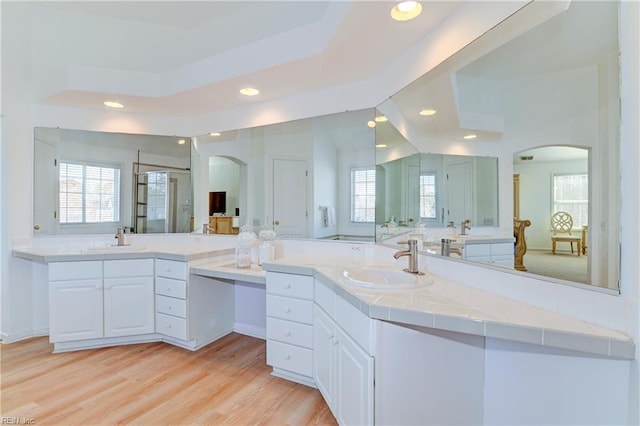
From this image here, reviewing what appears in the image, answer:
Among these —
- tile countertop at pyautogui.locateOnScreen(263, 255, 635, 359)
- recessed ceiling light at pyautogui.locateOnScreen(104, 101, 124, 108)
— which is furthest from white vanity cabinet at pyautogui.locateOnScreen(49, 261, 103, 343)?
tile countertop at pyautogui.locateOnScreen(263, 255, 635, 359)

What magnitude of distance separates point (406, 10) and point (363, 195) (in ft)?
4.29

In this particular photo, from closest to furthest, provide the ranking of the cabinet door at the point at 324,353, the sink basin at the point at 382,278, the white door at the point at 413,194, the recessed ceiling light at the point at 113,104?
the sink basin at the point at 382,278 < the cabinet door at the point at 324,353 < the white door at the point at 413,194 < the recessed ceiling light at the point at 113,104

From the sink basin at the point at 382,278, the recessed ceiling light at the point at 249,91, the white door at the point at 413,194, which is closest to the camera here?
the sink basin at the point at 382,278

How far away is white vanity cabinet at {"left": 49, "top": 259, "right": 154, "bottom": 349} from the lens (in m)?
2.60

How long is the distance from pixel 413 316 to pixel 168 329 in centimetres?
229

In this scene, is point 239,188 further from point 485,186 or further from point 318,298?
point 485,186

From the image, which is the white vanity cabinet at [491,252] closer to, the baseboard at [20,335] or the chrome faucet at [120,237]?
the chrome faucet at [120,237]

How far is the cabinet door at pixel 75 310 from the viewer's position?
2.60 metres

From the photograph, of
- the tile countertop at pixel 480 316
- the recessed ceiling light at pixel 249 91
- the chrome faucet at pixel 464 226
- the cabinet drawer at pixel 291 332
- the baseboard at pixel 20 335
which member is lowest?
the baseboard at pixel 20 335

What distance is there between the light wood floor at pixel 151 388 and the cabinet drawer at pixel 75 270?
625 millimetres

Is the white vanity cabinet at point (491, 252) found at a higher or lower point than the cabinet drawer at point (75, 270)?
higher

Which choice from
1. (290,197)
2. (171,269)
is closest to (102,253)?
(171,269)

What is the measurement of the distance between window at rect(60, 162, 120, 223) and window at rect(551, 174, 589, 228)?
3.52 m

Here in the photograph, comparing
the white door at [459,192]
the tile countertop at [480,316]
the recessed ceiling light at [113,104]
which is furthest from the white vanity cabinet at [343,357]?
the recessed ceiling light at [113,104]
